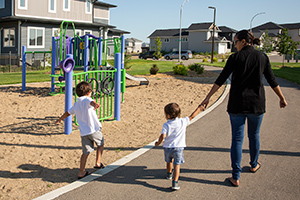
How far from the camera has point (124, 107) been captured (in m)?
10.8

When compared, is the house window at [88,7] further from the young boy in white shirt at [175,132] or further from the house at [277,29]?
the house at [277,29]

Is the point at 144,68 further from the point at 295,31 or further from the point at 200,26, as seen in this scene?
the point at 295,31

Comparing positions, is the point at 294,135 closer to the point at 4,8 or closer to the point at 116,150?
the point at 116,150

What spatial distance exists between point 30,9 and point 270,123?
2756cm

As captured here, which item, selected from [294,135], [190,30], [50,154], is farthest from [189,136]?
[190,30]

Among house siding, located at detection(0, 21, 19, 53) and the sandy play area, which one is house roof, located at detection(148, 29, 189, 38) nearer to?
house siding, located at detection(0, 21, 19, 53)

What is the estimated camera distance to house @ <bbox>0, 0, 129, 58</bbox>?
29.7 meters

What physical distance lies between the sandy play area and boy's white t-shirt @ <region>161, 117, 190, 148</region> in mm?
1578

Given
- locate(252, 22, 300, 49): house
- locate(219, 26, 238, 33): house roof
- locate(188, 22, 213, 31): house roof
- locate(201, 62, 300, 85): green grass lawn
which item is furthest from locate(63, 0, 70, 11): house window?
locate(252, 22, 300, 49): house

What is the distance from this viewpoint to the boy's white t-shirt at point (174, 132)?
14.4ft

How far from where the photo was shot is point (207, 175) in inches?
197

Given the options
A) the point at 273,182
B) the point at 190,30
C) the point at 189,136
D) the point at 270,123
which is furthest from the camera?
the point at 190,30

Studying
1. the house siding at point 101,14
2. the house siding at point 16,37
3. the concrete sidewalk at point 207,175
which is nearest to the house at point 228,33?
the house siding at point 101,14

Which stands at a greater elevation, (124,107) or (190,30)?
(190,30)
